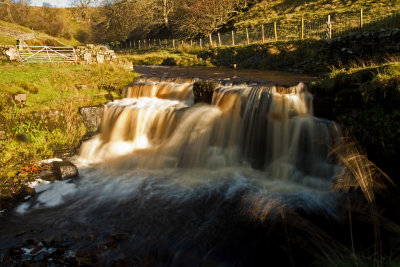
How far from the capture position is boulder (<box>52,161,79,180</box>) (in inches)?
289

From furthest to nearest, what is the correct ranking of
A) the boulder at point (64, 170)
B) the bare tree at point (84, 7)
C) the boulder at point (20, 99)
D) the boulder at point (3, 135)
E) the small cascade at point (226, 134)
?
the bare tree at point (84, 7) → the boulder at point (20, 99) → the boulder at point (3, 135) → the boulder at point (64, 170) → the small cascade at point (226, 134)

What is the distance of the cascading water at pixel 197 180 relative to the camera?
483cm

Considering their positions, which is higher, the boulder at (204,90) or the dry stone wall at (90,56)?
the dry stone wall at (90,56)

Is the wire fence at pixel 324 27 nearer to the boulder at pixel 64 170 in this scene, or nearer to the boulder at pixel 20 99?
the boulder at pixel 64 170

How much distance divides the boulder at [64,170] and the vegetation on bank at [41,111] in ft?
2.15

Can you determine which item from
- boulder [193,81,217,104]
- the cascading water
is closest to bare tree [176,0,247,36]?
boulder [193,81,217,104]

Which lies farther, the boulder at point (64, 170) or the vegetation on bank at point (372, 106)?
the boulder at point (64, 170)

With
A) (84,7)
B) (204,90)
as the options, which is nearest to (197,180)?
(204,90)

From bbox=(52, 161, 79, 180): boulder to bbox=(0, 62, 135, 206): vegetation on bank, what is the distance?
656 mm

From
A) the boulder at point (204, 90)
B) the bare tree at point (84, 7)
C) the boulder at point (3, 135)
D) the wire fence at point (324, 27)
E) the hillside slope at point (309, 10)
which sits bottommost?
the boulder at point (3, 135)

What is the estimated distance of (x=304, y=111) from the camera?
312 inches

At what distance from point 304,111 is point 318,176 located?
2104 millimetres

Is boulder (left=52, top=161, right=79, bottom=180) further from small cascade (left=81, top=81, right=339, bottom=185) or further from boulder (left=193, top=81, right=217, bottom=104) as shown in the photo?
boulder (left=193, top=81, right=217, bottom=104)

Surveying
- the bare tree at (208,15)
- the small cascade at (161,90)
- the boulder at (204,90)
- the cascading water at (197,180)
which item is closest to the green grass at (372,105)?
the cascading water at (197,180)
